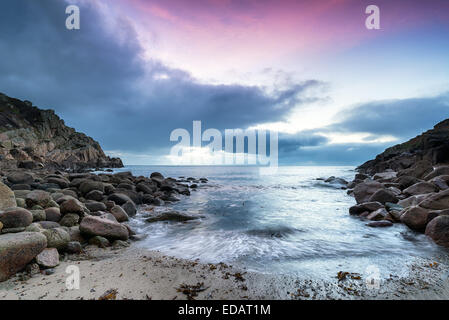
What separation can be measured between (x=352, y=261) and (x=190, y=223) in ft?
19.1

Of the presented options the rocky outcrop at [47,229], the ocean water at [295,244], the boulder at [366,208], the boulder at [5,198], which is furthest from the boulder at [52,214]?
the boulder at [366,208]

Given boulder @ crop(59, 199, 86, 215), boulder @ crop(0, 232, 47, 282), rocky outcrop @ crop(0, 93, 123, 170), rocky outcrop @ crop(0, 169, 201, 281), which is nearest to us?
boulder @ crop(0, 232, 47, 282)

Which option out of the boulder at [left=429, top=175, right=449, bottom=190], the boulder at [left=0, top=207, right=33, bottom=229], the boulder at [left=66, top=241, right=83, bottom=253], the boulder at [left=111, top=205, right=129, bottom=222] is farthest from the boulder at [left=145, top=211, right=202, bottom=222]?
the boulder at [left=429, top=175, right=449, bottom=190]

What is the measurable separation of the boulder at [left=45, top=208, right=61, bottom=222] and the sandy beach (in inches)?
96.3

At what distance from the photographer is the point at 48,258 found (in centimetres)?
387

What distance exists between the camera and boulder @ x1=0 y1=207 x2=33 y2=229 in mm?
4266

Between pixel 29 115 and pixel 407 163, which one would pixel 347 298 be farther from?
pixel 29 115

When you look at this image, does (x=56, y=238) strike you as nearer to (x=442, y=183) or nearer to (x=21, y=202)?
(x=21, y=202)

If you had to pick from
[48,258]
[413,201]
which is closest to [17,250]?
[48,258]

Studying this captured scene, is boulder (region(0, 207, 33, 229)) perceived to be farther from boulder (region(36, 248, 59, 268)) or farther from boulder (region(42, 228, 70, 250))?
boulder (region(36, 248, 59, 268))

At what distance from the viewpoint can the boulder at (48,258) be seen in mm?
3725

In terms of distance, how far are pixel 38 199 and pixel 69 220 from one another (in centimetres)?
149

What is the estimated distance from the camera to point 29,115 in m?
78.7
